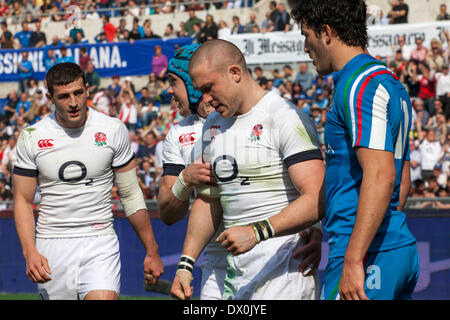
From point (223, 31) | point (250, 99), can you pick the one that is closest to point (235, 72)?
point (250, 99)

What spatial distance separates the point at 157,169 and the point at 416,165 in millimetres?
5551

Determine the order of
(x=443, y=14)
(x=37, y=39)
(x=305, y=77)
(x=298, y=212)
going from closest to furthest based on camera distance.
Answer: (x=298, y=212), (x=443, y=14), (x=305, y=77), (x=37, y=39)

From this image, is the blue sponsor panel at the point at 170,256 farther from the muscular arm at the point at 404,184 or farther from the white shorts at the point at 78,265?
the muscular arm at the point at 404,184

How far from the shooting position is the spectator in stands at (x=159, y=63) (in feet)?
66.5

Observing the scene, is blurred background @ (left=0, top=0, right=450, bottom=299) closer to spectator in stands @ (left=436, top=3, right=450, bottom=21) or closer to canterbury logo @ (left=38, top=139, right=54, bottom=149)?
spectator in stands @ (left=436, top=3, right=450, bottom=21)

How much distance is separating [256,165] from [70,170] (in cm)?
222

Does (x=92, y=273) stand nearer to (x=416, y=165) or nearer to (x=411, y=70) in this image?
(x=416, y=165)

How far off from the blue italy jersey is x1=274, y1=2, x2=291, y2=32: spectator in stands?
15407 mm

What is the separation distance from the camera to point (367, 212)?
3.40 metres

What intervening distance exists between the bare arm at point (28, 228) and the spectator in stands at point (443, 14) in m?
13.5

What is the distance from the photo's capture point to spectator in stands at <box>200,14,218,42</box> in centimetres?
1967

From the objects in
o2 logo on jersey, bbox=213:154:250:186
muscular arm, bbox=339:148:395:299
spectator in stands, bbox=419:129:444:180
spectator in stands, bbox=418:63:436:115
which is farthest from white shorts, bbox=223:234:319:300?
spectator in stands, bbox=418:63:436:115

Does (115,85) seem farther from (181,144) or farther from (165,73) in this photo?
(181,144)

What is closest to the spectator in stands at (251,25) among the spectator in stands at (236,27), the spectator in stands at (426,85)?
the spectator in stands at (236,27)
